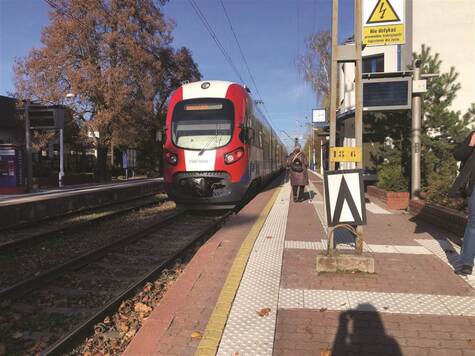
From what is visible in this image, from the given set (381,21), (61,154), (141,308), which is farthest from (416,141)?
(61,154)

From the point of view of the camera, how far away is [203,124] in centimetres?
1165

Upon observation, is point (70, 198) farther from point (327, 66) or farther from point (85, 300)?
point (327, 66)

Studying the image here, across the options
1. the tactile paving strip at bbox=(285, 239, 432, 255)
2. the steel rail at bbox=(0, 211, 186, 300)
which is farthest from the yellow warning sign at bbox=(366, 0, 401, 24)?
the steel rail at bbox=(0, 211, 186, 300)

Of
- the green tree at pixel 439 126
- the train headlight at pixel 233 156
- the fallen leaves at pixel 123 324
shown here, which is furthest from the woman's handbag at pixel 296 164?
the fallen leaves at pixel 123 324

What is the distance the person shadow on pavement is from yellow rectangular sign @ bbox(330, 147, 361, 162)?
1.86m

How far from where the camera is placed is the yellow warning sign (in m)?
6.91

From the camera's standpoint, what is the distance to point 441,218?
822cm

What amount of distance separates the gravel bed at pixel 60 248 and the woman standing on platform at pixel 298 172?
154 inches

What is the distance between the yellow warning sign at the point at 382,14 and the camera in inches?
272

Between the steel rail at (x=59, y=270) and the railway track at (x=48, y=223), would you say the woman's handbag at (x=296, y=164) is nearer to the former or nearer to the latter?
the railway track at (x=48, y=223)

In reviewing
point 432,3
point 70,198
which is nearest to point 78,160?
point 70,198

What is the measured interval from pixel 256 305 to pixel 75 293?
237 centimetres

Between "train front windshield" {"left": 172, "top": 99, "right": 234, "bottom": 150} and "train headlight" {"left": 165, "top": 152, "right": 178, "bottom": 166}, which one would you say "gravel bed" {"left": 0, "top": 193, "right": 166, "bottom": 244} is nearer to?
"train headlight" {"left": 165, "top": 152, "right": 178, "bottom": 166}

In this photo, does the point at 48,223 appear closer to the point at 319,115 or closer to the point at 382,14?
the point at 382,14
